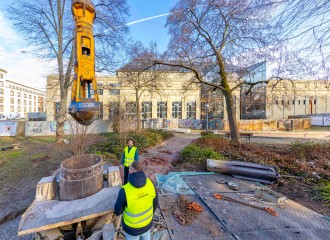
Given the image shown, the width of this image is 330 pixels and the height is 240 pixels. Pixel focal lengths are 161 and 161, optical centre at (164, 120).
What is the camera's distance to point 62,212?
316cm

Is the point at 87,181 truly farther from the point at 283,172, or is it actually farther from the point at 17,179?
the point at 283,172

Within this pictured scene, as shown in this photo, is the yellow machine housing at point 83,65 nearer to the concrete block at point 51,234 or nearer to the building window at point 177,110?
the concrete block at point 51,234

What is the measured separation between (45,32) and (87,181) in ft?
45.6

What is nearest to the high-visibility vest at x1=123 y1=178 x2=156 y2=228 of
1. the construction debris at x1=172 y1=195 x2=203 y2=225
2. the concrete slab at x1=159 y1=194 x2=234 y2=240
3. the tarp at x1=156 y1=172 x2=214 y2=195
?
the concrete slab at x1=159 y1=194 x2=234 y2=240

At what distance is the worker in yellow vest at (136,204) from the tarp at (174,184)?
2.67 metres

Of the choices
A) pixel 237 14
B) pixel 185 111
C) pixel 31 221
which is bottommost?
pixel 31 221

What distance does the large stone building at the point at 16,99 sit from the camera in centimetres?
6334

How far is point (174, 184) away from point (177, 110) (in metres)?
28.1

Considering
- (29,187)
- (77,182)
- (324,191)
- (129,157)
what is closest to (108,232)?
(77,182)

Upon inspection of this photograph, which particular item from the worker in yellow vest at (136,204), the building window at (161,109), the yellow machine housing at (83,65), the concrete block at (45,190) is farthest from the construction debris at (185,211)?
the building window at (161,109)

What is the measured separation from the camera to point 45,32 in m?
12.3

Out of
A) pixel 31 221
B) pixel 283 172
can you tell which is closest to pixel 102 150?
pixel 31 221

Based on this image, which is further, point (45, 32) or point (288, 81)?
point (45, 32)

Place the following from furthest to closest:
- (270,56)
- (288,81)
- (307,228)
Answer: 1. (288,81)
2. (270,56)
3. (307,228)
